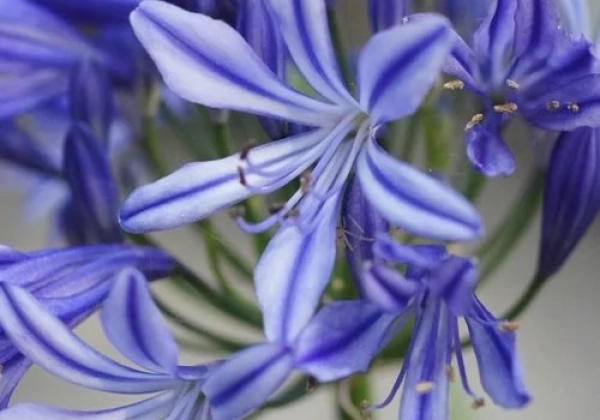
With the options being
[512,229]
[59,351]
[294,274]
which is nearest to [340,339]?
[294,274]

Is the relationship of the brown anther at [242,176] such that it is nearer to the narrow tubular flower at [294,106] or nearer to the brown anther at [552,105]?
the narrow tubular flower at [294,106]

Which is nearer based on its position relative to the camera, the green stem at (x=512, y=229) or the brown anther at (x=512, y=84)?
the brown anther at (x=512, y=84)

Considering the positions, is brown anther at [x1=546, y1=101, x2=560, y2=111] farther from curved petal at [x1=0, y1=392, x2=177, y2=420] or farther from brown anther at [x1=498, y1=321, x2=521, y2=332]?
curved petal at [x1=0, y1=392, x2=177, y2=420]

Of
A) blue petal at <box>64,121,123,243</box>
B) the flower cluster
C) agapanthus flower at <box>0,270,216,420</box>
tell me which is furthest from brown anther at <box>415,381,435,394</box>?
blue petal at <box>64,121,123,243</box>

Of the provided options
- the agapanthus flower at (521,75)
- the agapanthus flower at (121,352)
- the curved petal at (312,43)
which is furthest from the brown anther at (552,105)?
the agapanthus flower at (121,352)

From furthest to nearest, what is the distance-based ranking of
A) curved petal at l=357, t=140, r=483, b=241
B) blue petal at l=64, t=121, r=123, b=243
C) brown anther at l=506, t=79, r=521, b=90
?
blue petal at l=64, t=121, r=123, b=243, brown anther at l=506, t=79, r=521, b=90, curved petal at l=357, t=140, r=483, b=241

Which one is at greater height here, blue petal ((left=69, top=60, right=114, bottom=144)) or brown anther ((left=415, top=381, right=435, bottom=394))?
blue petal ((left=69, top=60, right=114, bottom=144))
